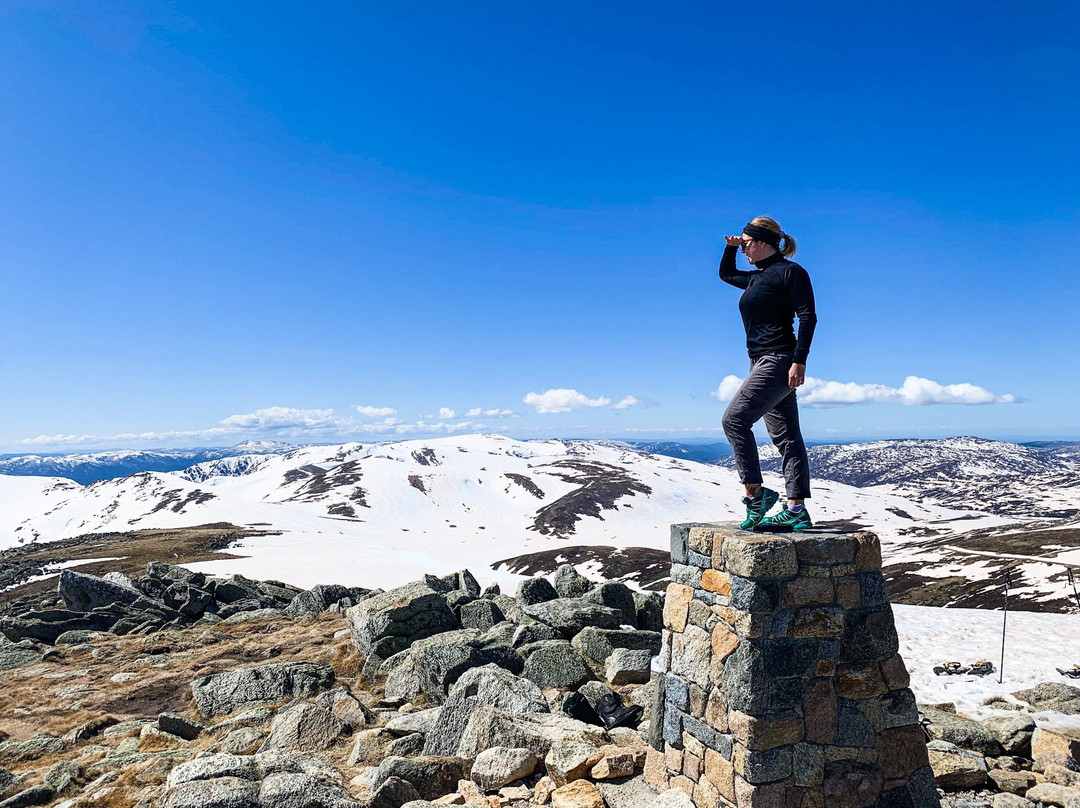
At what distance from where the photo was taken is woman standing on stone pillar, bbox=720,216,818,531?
7016 millimetres

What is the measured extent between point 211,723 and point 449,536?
140 meters

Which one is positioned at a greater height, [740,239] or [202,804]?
[740,239]

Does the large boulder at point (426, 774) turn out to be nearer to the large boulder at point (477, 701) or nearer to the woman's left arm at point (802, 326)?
the large boulder at point (477, 701)

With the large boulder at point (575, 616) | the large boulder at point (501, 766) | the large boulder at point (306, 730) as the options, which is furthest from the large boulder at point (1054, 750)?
the large boulder at point (306, 730)

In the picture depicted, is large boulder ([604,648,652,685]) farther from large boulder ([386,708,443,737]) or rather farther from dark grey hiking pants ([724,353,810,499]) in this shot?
dark grey hiking pants ([724,353,810,499])

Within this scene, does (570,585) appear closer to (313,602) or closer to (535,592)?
(535,592)

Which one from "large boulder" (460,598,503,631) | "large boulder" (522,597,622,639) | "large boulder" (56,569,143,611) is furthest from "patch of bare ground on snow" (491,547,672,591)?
"large boulder" (522,597,622,639)

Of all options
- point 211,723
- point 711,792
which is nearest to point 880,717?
point 711,792

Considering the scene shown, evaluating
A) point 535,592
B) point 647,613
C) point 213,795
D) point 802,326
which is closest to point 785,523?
point 802,326

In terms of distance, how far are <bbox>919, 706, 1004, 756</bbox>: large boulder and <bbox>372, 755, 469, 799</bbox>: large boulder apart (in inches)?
342

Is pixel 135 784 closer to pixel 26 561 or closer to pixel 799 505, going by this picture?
pixel 799 505

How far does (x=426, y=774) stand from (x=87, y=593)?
84.5ft

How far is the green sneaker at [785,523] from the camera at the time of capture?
7234mm

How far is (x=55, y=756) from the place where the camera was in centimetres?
1148
